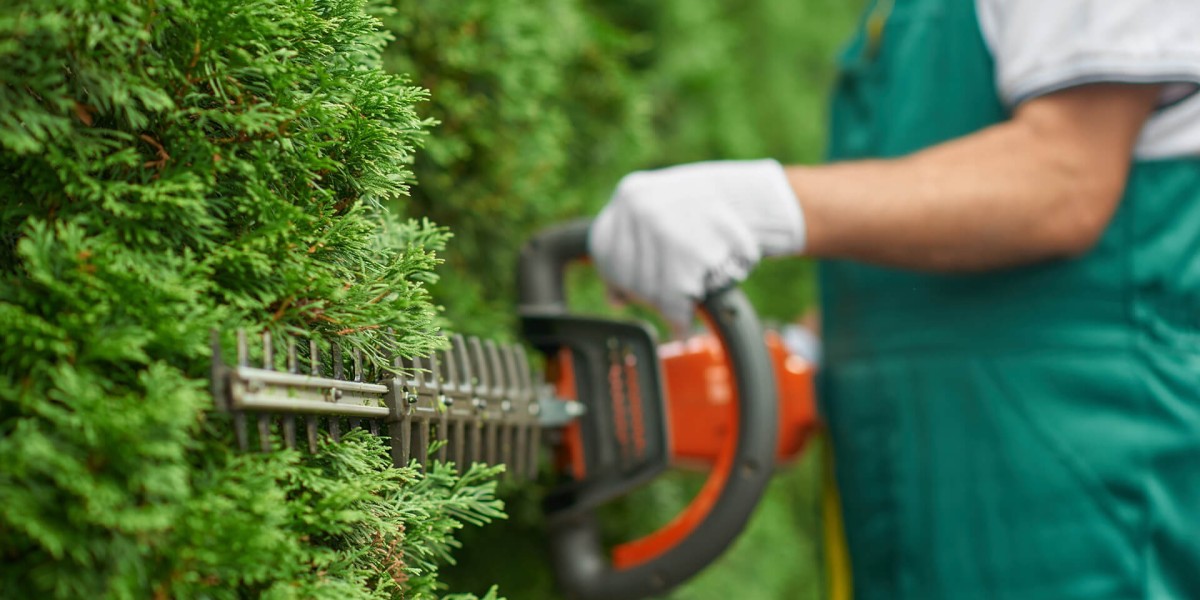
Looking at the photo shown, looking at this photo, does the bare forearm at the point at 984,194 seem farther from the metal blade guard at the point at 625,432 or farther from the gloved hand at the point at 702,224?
the metal blade guard at the point at 625,432

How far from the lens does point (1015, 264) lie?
99cm

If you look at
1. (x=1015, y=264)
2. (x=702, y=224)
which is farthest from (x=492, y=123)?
(x=1015, y=264)

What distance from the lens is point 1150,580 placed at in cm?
98

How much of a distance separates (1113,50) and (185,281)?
79 centimetres

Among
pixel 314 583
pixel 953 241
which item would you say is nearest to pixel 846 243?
pixel 953 241

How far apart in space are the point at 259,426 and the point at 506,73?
0.76 meters

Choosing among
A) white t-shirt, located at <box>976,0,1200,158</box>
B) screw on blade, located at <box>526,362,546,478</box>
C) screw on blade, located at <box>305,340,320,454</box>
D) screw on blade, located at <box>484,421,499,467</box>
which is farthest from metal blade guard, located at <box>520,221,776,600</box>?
screw on blade, located at <box>305,340,320,454</box>

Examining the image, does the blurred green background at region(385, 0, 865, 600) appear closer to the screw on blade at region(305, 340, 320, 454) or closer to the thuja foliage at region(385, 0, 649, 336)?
the thuja foliage at region(385, 0, 649, 336)

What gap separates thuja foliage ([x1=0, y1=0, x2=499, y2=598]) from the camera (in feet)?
1.49

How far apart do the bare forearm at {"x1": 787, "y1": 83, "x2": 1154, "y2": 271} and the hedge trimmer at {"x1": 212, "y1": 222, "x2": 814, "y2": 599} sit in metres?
0.16

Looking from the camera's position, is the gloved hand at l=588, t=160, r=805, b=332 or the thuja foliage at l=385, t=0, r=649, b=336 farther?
the thuja foliage at l=385, t=0, r=649, b=336

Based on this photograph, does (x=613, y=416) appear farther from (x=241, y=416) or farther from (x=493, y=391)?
(x=241, y=416)

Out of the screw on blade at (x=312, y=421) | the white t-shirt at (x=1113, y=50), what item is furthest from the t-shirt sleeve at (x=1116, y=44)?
the screw on blade at (x=312, y=421)

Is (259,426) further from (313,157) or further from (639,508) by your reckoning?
(639,508)
